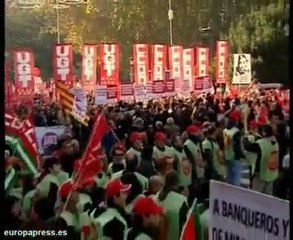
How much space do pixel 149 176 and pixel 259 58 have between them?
2.93ft

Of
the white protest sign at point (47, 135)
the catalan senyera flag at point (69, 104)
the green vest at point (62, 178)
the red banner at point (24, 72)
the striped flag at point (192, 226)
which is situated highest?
the red banner at point (24, 72)

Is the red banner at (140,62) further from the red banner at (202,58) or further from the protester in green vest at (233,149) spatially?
the protester in green vest at (233,149)

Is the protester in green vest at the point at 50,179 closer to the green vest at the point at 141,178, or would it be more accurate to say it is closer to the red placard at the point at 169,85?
the green vest at the point at 141,178

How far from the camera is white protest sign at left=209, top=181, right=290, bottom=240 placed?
511cm

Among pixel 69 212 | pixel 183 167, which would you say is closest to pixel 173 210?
pixel 183 167

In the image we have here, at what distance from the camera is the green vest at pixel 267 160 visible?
5105 millimetres

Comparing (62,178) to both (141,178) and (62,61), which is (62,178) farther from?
(62,61)

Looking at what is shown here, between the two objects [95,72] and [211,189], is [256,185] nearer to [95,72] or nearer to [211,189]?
[211,189]

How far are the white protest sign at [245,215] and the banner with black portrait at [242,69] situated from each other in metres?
0.59

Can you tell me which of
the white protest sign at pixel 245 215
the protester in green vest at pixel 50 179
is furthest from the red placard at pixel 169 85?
the protester in green vest at pixel 50 179

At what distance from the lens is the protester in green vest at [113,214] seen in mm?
5168

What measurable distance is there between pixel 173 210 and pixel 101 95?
755 millimetres

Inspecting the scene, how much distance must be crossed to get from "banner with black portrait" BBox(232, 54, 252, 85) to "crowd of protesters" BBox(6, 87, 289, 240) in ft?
0.35

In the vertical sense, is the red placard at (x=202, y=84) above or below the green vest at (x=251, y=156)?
above
